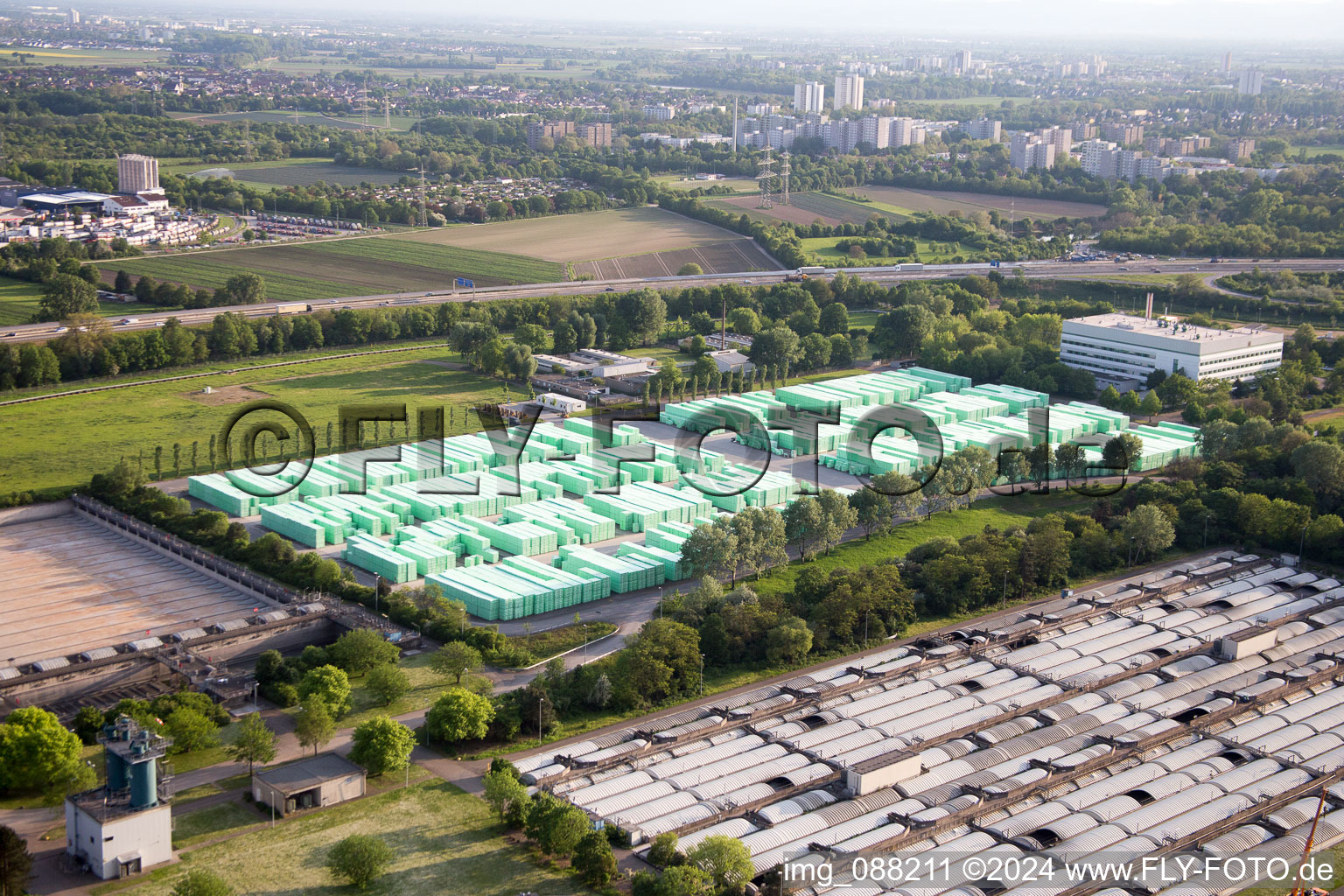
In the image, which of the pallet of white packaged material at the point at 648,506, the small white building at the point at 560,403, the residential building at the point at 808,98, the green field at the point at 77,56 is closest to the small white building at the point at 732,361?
the small white building at the point at 560,403

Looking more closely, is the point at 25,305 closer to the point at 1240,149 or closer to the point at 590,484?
the point at 590,484

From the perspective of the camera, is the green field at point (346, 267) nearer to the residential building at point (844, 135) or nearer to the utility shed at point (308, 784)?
the utility shed at point (308, 784)

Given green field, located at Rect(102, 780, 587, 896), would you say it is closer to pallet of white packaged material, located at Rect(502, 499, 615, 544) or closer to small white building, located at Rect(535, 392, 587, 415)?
pallet of white packaged material, located at Rect(502, 499, 615, 544)

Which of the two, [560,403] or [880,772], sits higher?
[560,403]

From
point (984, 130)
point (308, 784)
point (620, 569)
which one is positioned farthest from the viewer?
point (984, 130)

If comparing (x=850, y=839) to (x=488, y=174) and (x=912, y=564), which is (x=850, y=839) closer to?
(x=912, y=564)

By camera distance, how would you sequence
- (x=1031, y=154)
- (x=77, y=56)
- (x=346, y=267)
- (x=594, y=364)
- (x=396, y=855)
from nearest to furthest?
(x=396, y=855), (x=594, y=364), (x=346, y=267), (x=1031, y=154), (x=77, y=56)

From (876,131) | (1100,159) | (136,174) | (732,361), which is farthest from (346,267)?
(876,131)
